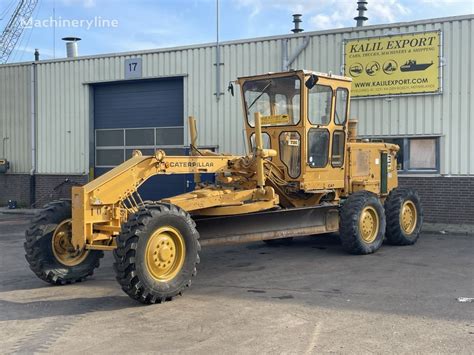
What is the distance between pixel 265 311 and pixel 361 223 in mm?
4414

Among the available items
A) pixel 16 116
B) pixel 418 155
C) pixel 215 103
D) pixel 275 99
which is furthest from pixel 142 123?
pixel 275 99

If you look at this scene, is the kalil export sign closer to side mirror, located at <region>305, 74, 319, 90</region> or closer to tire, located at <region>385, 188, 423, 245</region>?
tire, located at <region>385, 188, 423, 245</region>

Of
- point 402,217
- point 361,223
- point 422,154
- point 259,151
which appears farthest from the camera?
point 422,154

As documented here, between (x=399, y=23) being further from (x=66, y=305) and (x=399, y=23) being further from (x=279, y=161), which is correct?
(x=66, y=305)

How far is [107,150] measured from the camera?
20.6m

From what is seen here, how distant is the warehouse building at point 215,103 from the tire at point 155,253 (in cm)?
960

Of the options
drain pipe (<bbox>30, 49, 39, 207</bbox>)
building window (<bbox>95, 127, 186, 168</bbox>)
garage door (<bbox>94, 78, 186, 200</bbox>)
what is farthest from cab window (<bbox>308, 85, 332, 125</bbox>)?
drain pipe (<bbox>30, 49, 39, 207</bbox>)

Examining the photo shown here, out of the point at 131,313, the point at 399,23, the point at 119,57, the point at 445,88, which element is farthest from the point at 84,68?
the point at 131,313

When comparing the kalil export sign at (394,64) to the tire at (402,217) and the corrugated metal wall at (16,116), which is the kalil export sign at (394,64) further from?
the corrugated metal wall at (16,116)

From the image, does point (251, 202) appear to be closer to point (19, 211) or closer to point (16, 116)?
point (19, 211)

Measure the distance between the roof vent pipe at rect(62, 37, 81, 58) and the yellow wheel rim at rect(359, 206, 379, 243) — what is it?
1526 cm

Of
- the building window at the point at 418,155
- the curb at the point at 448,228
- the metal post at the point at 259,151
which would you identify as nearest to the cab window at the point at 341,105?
the metal post at the point at 259,151

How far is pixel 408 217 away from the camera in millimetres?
12250

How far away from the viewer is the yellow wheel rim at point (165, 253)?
23.4ft
